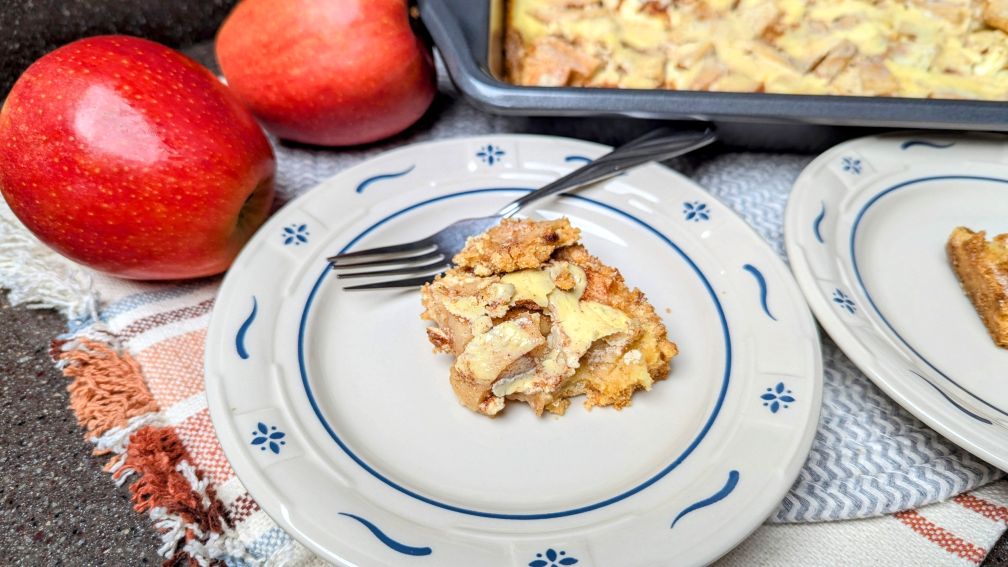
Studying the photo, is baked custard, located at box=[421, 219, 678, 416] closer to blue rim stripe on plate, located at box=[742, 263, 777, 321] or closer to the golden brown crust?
the golden brown crust

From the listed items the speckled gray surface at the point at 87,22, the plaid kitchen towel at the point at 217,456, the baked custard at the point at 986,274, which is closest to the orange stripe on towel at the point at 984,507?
the plaid kitchen towel at the point at 217,456

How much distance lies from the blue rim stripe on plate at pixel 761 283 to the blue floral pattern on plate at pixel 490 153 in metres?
0.42

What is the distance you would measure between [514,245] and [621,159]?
31cm

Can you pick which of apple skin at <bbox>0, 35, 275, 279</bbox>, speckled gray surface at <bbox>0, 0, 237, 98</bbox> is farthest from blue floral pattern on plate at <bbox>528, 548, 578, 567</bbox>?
speckled gray surface at <bbox>0, 0, 237, 98</bbox>

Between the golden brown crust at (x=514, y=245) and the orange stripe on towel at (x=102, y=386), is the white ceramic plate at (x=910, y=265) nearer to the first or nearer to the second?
the golden brown crust at (x=514, y=245)

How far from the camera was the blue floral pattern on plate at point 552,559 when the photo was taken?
742 mm

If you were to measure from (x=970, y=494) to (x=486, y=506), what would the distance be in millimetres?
588

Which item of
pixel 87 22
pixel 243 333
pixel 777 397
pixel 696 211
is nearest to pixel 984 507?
pixel 777 397

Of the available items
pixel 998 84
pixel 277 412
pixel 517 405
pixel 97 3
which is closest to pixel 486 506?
pixel 517 405

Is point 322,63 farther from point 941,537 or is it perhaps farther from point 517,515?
point 941,537

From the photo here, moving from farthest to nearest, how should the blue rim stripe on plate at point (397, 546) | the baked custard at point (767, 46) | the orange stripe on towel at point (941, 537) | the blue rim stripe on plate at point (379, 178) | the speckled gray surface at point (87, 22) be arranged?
the speckled gray surface at point (87, 22) → the baked custard at point (767, 46) → the blue rim stripe on plate at point (379, 178) → the orange stripe on towel at point (941, 537) → the blue rim stripe on plate at point (397, 546)

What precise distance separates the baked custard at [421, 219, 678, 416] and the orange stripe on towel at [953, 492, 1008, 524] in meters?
0.38

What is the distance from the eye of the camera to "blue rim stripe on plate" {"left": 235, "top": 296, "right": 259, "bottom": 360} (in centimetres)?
92

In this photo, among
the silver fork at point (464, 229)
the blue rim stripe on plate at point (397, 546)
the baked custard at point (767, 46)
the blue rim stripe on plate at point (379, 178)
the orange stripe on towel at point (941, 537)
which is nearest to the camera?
the blue rim stripe on plate at point (397, 546)
